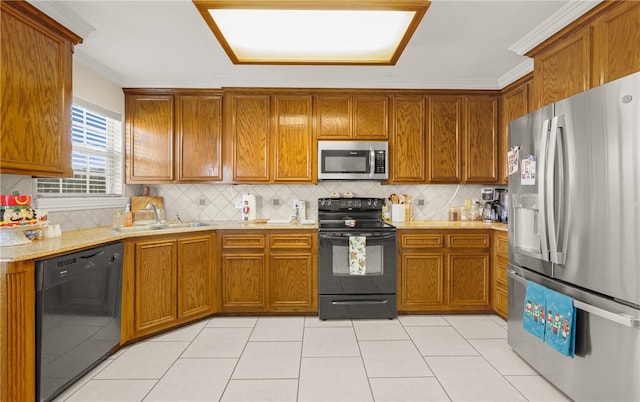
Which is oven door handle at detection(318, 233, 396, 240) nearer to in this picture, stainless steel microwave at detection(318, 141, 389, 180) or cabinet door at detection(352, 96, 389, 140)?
stainless steel microwave at detection(318, 141, 389, 180)

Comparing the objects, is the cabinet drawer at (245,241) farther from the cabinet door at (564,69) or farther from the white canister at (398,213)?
the cabinet door at (564,69)

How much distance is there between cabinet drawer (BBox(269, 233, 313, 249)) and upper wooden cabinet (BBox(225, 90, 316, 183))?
2.13 feet

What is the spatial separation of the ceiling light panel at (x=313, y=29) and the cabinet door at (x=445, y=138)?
4.14 ft

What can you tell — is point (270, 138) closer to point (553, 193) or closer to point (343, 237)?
point (343, 237)

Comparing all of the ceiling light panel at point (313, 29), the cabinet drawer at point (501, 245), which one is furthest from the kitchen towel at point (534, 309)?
the ceiling light panel at point (313, 29)

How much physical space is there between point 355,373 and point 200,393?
100cm

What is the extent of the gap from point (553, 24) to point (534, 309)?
199 centimetres

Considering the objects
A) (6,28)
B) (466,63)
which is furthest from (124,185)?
(466,63)

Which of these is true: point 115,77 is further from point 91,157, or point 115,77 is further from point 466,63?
point 466,63

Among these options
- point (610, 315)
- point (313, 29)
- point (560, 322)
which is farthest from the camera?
point (313, 29)

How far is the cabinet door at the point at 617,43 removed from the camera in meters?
1.80

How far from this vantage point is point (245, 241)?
10.5 feet

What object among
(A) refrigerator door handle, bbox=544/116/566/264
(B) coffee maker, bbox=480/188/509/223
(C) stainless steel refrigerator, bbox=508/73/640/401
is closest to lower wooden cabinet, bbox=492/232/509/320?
(B) coffee maker, bbox=480/188/509/223

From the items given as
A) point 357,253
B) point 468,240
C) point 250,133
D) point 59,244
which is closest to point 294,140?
point 250,133
